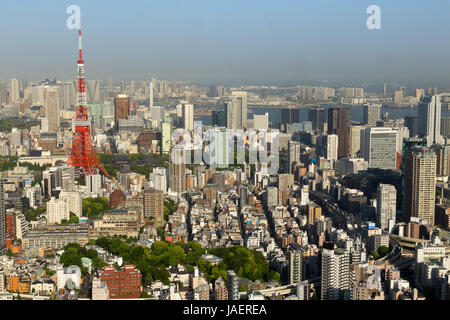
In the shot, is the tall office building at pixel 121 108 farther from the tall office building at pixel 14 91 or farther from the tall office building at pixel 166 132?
the tall office building at pixel 14 91

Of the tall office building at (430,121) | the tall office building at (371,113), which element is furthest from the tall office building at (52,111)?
the tall office building at (430,121)

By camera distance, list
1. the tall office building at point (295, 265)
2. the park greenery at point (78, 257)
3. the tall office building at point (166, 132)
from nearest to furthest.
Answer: the tall office building at point (295, 265) → the park greenery at point (78, 257) → the tall office building at point (166, 132)

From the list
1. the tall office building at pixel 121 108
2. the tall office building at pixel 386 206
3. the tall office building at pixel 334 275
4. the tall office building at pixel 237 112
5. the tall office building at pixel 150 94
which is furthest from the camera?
the tall office building at pixel 121 108

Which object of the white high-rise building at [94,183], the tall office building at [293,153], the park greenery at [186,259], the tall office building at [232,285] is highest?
the tall office building at [293,153]

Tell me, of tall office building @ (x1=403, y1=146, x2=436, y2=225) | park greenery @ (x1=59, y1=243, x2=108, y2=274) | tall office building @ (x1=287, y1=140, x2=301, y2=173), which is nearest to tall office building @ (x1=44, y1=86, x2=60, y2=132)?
tall office building @ (x1=287, y1=140, x2=301, y2=173)

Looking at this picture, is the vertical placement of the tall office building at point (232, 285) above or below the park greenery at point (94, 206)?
above

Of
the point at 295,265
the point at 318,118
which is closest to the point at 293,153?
the point at 318,118

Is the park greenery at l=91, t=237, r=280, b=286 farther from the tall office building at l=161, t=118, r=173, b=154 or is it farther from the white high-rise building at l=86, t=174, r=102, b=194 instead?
the tall office building at l=161, t=118, r=173, b=154
